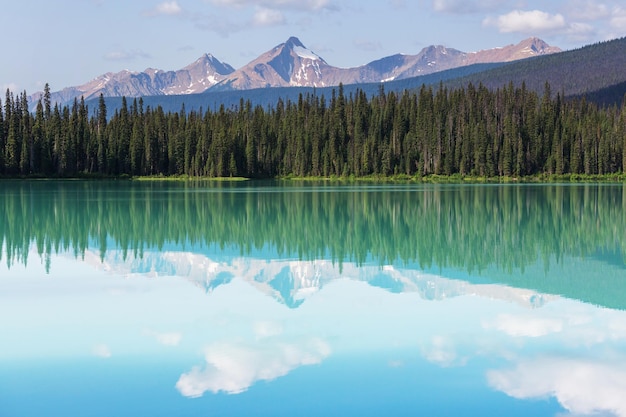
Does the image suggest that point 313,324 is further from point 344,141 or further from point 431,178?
point 344,141

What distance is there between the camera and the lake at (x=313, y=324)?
393 inches

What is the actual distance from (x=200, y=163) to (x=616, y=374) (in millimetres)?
119816

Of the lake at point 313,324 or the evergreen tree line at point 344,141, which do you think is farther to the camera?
the evergreen tree line at point 344,141

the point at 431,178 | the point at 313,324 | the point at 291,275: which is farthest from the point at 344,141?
the point at 313,324

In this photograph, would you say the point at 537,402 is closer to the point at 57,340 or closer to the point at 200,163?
the point at 57,340

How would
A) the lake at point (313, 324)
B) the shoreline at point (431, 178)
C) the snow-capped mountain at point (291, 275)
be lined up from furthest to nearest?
the shoreline at point (431, 178) < the snow-capped mountain at point (291, 275) < the lake at point (313, 324)

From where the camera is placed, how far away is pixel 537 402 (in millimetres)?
9875

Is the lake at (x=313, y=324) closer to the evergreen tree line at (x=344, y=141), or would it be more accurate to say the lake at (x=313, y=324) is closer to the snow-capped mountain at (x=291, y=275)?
the snow-capped mountain at (x=291, y=275)

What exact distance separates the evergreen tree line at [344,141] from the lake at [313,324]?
9490cm

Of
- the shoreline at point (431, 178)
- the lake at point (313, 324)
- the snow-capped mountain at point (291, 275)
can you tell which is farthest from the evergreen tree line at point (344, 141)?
the snow-capped mountain at point (291, 275)

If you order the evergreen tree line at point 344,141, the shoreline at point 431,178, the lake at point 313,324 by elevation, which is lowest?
the lake at point 313,324

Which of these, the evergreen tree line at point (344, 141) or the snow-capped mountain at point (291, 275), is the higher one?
the evergreen tree line at point (344, 141)

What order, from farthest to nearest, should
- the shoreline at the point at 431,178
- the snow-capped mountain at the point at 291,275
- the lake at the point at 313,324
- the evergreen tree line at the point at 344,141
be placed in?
the evergreen tree line at the point at 344,141 < the shoreline at the point at 431,178 < the snow-capped mountain at the point at 291,275 < the lake at the point at 313,324

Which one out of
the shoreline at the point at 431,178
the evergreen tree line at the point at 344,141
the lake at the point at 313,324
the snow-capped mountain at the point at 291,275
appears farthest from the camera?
the evergreen tree line at the point at 344,141
